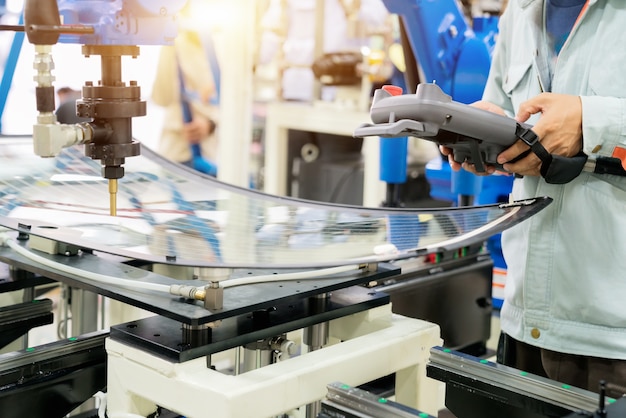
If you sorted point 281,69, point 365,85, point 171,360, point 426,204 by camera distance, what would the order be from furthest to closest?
1. point 281,69
2. point 426,204
3. point 365,85
4. point 171,360

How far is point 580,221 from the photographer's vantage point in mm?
1444

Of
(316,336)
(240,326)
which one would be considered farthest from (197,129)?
(240,326)

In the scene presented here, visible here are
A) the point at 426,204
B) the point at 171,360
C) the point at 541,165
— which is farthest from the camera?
the point at 426,204

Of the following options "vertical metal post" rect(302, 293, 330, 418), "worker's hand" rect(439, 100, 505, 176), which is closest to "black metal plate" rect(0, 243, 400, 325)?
"vertical metal post" rect(302, 293, 330, 418)

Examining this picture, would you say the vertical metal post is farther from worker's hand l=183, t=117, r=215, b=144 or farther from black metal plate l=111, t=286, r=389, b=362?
worker's hand l=183, t=117, r=215, b=144

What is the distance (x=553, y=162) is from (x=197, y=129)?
4168mm

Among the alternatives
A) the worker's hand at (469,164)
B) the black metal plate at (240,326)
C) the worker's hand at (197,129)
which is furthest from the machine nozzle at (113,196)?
the worker's hand at (197,129)

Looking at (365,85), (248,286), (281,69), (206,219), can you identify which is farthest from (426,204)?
(248,286)

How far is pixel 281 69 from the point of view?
15.6 ft

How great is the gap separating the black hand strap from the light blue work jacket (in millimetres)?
29

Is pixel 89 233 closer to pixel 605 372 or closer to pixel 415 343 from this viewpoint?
pixel 415 343

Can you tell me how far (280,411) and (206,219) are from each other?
0.55 metres

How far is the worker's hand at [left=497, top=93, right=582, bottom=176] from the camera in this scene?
1315 millimetres

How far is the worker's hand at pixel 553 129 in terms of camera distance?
→ 1315mm
